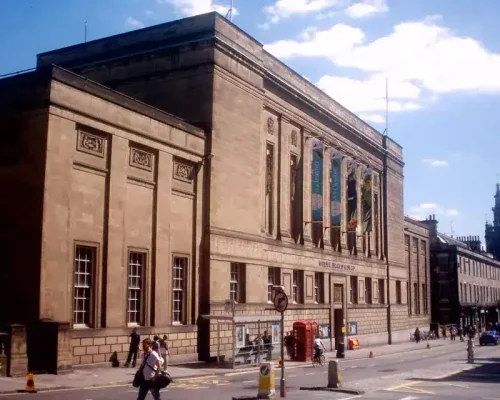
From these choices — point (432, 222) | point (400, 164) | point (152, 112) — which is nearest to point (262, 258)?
point (152, 112)

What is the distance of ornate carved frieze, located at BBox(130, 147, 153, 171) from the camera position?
31469mm

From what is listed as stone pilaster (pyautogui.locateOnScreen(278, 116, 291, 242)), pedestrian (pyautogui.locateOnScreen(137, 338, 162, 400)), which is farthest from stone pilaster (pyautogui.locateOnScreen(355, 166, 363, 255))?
pedestrian (pyautogui.locateOnScreen(137, 338, 162, 400))

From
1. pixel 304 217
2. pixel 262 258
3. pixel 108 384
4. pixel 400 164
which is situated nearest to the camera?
pixel 108 384

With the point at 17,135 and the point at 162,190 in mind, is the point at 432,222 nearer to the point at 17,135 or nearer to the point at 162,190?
the point at 162,190

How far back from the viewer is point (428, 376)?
2886 cm

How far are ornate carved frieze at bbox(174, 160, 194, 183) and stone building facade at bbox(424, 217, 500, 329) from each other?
59990 mm

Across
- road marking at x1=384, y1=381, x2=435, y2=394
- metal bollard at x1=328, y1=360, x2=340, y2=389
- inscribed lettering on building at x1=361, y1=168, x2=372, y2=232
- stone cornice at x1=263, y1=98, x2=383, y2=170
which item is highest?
stone cornice at x1=263, y1=98, x2=383, y2=170

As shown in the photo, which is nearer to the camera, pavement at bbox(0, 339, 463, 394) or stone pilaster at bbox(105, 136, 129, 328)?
pavement at bbox(0, 339, 463, 394)

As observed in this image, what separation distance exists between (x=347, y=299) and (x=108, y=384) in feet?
109

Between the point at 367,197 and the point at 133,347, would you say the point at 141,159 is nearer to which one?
the point at 133,347

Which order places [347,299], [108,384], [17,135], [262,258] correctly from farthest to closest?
[347,299]
[262,258]
[17,135]
[108,384]

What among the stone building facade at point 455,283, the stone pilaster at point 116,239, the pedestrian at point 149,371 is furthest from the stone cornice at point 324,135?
the stone building facade at point 455,283

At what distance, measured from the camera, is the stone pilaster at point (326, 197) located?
51594 millimetres

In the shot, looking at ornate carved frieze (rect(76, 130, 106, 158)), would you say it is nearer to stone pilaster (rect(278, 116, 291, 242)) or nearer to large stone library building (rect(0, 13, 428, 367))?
large stone library building (rect(0, 13, 428, 367))
